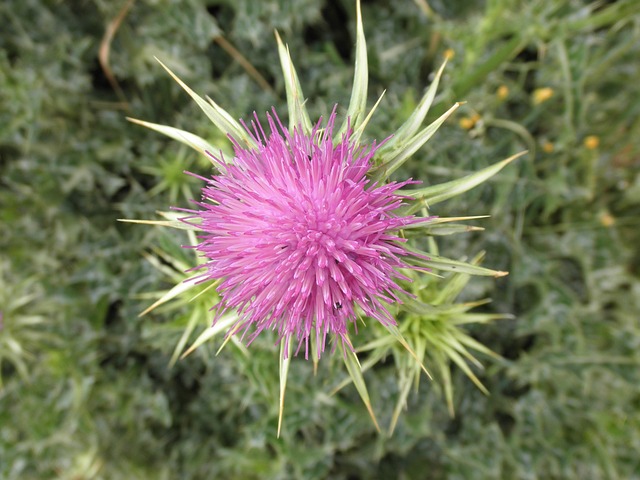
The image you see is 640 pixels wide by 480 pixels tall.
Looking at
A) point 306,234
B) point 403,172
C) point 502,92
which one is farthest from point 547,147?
point 306,234

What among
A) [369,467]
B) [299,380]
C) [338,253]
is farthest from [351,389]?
[338,253]

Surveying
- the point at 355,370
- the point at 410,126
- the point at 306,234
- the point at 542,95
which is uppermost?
the point at 542,95

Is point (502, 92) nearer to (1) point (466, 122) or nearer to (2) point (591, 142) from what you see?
(1) point (466, 122)

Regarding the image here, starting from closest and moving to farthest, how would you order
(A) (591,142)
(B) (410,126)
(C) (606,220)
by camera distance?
(B) (410,126), (A) (591,142), (C) (606,220)

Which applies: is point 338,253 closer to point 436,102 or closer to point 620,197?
point 436,102

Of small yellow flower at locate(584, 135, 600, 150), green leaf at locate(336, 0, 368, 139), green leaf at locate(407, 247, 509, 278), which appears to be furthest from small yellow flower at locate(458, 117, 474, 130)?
green leaf at locate(407, 247, 509, 278)

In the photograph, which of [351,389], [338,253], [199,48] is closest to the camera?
[338,253]

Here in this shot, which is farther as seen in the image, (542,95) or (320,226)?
(542,95)
